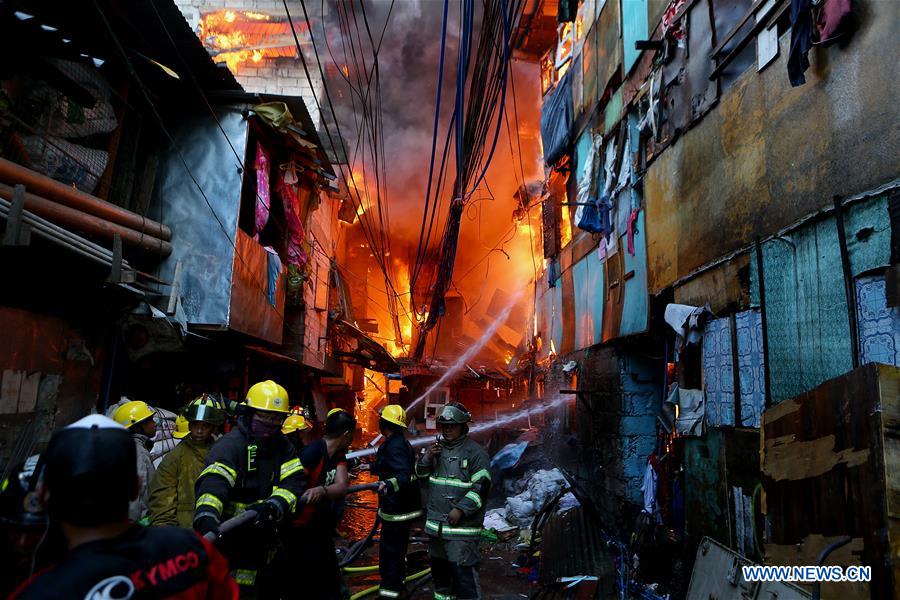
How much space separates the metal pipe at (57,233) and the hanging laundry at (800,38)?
7050 millimetres

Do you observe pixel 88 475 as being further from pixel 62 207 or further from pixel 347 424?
pixel 62 207

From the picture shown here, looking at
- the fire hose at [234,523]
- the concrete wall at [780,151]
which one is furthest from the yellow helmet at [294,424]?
the concrete wall at [780,151]

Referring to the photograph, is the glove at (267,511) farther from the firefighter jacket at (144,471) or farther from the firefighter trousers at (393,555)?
the firefighter trousers at (393,555)

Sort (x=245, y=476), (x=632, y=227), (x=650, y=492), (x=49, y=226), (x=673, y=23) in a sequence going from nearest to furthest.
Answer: (x=245, y=476) → (x=49, y=226) → (x=673, y=23) → (x=650, y=492) → (x=632, y=227)

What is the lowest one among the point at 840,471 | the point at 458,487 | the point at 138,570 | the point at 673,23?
the point at 458,487

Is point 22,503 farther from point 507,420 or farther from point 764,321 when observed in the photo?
point 507,420

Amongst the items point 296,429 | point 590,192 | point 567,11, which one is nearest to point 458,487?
point 296,429

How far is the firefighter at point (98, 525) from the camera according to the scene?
1601mm

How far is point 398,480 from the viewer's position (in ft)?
18.3

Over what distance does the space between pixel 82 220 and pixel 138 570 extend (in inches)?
231

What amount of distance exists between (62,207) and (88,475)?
5.56 m

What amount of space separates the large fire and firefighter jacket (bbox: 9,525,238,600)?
2196 centimetres

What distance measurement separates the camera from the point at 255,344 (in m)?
11.7

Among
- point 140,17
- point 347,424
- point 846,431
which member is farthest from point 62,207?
point 846,431
